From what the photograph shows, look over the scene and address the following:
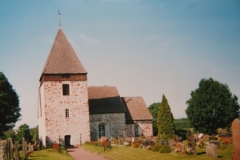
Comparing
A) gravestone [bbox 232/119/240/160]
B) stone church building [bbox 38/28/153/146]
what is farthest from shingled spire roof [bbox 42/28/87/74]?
gravestone [bbox 232/119/240/160]

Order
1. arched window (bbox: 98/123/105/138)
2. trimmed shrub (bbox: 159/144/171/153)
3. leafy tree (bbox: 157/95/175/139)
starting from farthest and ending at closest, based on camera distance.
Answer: arched window (bbox: 98/123/105/138) < leafy tree (bbox: 157/95/175/139) < trimmed shrub (bbox: 159/144/171/153)

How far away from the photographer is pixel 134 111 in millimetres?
40688

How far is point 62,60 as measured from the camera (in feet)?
111

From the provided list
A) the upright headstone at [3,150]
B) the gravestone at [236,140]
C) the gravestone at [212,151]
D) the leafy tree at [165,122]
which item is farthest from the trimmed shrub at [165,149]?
the upright headstone at [3,150]

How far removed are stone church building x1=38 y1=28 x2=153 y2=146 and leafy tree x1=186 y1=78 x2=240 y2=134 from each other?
1161 cm

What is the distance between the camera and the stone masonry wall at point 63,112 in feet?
105

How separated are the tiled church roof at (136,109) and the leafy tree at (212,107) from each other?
7.25m

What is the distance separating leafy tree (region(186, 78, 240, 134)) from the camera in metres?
37.3

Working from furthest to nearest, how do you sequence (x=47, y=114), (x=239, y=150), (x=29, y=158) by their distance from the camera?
(x=47, y=114) → (x=29, y=158) → (x=239, y=150)

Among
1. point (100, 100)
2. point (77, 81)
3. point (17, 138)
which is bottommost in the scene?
point (17, 138)

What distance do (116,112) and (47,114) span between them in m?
10.4

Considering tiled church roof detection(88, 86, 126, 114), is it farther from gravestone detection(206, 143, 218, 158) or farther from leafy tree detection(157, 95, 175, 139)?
gravestone detection(206, 143, 218, 158)

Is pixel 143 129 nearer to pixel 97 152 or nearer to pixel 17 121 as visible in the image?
pixel 97 152

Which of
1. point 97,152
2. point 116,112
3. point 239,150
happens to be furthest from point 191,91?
point 239,150
